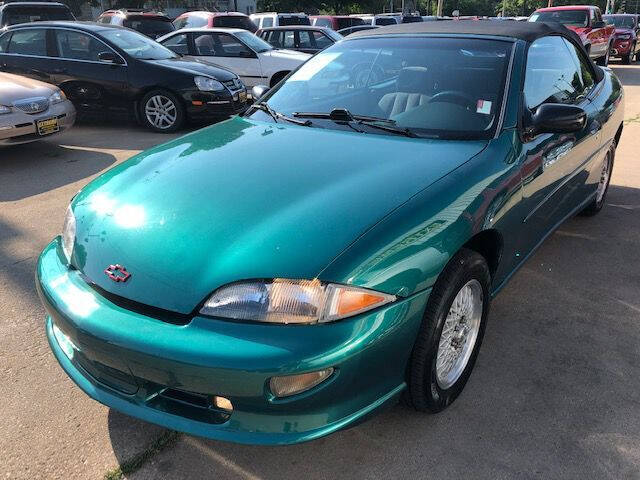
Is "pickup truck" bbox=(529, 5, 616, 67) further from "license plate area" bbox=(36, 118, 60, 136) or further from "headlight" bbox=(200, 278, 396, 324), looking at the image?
"headlight" bbox=(200, 278, 396, 324)

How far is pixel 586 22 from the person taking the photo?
622 inches

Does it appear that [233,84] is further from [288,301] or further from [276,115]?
[288,301]

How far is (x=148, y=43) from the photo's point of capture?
842 centimetres

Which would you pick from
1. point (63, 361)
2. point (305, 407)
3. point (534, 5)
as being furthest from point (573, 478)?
point (534, 5)

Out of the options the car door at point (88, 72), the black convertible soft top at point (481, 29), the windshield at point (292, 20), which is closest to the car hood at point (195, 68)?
the car door at point (88, 72)

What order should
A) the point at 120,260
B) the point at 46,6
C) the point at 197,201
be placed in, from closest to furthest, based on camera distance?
the point at 120,260
the point at 197,201
the point at 46,6

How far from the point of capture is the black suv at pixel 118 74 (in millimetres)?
7660

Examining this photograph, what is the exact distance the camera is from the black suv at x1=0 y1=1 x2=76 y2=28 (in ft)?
34.5

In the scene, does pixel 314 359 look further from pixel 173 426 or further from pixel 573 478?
pixel 573 478

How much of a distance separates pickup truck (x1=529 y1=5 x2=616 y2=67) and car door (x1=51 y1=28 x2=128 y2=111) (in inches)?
478

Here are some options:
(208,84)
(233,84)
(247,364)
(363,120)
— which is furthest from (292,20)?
(247,364)

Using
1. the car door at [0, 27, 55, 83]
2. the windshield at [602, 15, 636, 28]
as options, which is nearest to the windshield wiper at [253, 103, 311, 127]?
the car door at [0, 27, 55, 83]

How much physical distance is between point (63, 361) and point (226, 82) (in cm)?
644

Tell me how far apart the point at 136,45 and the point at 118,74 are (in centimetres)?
71
